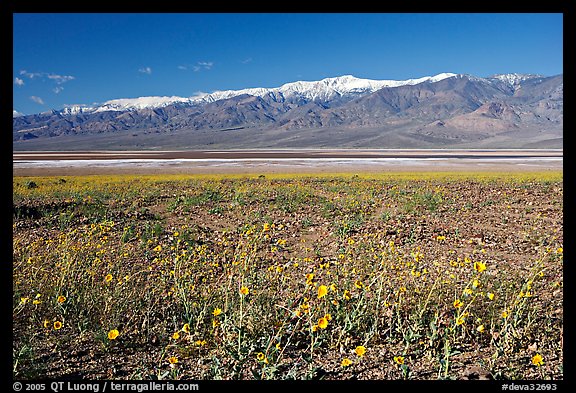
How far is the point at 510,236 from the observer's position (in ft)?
25.4

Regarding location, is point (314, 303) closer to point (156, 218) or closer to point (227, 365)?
point (227, 365)

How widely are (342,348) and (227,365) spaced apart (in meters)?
0.96

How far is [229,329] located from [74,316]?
1.58 metres

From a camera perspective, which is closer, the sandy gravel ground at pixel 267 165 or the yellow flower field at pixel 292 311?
the yellow flower field at pixel 292 311

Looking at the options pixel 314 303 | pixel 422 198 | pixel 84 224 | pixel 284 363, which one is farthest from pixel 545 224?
pixel 84 224

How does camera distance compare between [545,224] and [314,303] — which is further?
[545,224]

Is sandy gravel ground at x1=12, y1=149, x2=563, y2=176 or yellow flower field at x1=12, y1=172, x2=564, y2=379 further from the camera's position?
sandy gravel ground at x1=12, y1=149, x2=563, y2=176

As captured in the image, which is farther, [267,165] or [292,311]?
[267,165]

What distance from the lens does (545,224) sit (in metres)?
8.70
